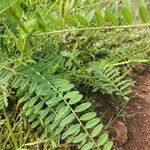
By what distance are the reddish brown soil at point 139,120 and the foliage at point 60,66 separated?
0.29 feet

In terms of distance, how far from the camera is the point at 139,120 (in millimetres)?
1515

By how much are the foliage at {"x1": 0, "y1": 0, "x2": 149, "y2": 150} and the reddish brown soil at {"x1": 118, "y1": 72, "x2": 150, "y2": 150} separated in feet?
0.29

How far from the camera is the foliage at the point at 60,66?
1.09 meters

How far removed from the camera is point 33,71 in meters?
1.24

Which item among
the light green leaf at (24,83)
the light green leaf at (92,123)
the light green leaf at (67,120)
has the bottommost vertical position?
the light green leaf at (92,123)

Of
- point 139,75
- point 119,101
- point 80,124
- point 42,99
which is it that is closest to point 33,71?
point 42,99

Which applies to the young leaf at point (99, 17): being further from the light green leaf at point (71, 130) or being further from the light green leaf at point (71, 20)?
the light green leaf at point (71, 130)

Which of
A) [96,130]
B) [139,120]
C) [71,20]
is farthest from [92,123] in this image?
[139,120]

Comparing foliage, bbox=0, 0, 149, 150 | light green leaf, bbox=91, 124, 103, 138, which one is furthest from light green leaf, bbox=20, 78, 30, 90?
light green leaf, bbox=91, 124, 103, 138

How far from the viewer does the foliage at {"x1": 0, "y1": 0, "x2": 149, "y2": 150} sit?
1.09m

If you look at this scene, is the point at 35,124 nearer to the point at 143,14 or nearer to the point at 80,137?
the point at 80,137

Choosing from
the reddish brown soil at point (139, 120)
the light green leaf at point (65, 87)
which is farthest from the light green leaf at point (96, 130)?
the reddish brown soil at point (139, 120)

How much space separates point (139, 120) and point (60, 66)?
0.34 m

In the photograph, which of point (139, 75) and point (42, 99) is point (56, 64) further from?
point (139, 75)
